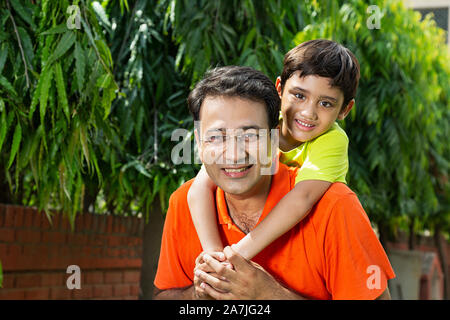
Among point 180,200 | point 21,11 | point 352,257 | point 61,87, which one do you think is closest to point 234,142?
point 180,200

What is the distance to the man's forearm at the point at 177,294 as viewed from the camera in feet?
6.89

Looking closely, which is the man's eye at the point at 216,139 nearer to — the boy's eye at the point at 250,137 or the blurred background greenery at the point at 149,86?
the boy's eye at the point at 250,137

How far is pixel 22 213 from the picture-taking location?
4504mm

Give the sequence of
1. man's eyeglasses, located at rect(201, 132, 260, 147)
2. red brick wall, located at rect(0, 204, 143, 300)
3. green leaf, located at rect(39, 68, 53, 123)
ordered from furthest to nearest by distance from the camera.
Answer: red brick wall, located at rect(0, 204, 143, 300) < green leaf, located at rect(39, 68, 53, 123) < man's eyeglasses, located at rect(201, 132, 260, 147)

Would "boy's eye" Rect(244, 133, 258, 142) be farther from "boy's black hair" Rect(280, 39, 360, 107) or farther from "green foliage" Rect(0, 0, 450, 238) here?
"green foliage" Rect(0, 0, 450, 238)

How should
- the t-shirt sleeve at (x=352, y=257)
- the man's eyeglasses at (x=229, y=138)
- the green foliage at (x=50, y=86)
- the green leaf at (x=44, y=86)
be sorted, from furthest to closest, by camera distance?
the green foliage at (x=50, y=86) → the green leaf at (x=44, y=86) → the man's eyeglasses at (x=229, y=138) → the t-shirt sleeve at (x=352, y=257)

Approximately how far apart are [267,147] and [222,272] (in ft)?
1.34

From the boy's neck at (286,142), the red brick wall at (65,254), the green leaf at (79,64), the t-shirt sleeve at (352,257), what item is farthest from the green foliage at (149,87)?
the t-shirt sleeve at (352,257)

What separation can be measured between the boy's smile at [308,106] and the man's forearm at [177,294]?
0.65 m

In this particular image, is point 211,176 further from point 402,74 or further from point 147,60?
point 402,74

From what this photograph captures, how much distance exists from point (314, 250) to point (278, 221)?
0.45ft

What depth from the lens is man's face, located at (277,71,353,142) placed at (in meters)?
2.33

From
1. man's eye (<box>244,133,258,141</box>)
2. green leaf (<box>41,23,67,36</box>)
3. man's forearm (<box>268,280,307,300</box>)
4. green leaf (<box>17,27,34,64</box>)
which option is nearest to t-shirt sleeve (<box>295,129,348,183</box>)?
man's eye (<box>244,133,258,141</box>)
